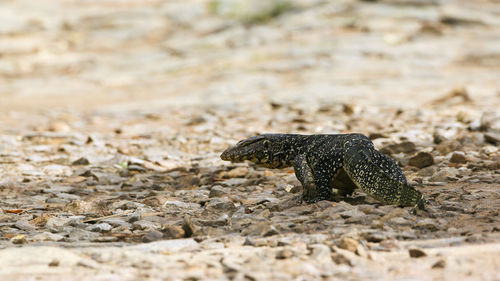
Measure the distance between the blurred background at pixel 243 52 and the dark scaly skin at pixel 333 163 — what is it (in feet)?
24.0

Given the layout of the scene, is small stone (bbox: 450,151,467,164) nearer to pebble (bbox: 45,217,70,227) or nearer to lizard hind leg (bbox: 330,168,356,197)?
lizard hind leg (bbox: 330,168,356,197)

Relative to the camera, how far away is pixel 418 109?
486 inches

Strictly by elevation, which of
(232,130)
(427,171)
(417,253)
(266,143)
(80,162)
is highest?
(266,143)

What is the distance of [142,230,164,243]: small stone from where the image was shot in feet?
15.8

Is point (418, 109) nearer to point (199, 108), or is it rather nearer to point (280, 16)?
point (199, 108)

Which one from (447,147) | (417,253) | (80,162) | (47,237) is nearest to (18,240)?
(47,237)

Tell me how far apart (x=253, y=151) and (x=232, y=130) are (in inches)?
186

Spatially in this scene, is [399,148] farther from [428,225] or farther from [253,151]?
[428,225]

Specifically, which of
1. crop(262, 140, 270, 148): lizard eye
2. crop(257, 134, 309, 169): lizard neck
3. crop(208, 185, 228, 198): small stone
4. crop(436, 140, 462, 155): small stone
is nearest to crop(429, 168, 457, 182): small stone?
crop(436, 140, 462, 155): small stone

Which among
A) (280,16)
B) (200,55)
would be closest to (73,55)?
(200,55)

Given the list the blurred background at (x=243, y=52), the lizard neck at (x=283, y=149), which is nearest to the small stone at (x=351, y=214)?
the lizard neck at (x=283, y=149)

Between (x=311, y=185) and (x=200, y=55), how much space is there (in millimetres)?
14885

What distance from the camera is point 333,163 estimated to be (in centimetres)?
579

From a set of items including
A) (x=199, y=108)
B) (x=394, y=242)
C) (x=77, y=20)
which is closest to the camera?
(x=394, y=242)
